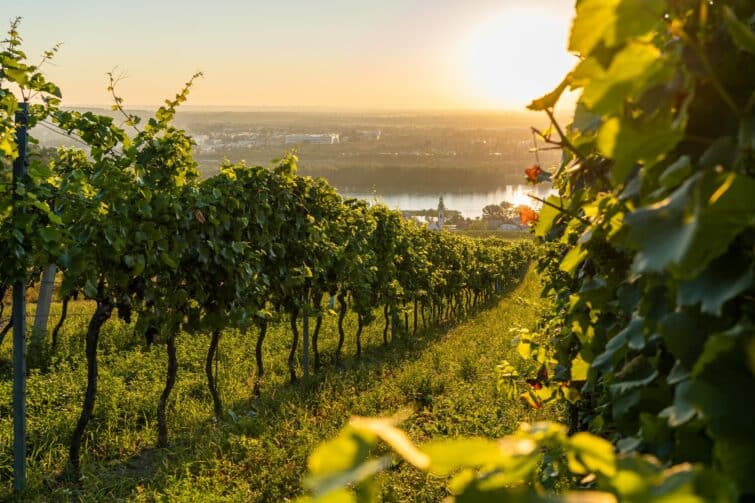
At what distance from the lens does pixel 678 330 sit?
86cm

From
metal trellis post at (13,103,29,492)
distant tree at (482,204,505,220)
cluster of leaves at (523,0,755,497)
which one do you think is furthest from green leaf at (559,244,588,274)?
distant tree at (482,204,505,220)

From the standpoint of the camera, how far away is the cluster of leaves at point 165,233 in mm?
5680

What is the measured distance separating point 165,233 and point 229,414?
2.59 meters

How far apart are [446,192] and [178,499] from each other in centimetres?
19092

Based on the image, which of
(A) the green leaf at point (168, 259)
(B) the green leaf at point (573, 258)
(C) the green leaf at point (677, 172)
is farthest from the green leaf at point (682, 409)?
(A) the green leaf at point (168, 259)

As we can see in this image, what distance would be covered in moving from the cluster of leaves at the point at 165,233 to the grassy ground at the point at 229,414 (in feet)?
1.47

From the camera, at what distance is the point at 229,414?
7.99 metres

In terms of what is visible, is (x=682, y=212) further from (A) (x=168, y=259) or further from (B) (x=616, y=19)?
(A) (x=168, y=259)

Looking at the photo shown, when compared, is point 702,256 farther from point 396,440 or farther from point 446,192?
point 446,192

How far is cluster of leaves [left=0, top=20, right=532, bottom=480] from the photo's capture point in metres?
5.68

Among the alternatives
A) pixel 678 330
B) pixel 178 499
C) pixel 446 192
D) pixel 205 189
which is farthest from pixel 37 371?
pixel 446 192

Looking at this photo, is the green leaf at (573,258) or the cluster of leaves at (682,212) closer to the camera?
the cluster of leaves at (682,212)

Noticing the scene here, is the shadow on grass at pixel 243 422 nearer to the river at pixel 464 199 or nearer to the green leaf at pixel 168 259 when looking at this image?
the green leaf at pixel 168 259

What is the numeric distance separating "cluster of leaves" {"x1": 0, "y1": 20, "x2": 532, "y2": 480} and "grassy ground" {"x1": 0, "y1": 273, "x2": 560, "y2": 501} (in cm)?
45
